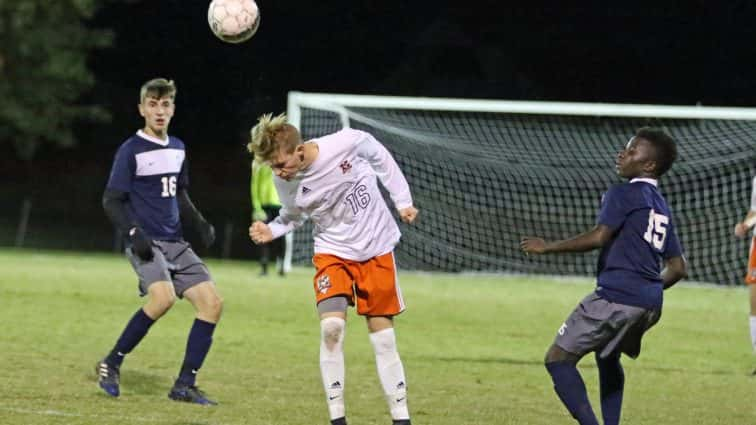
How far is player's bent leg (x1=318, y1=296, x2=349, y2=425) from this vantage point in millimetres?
7031

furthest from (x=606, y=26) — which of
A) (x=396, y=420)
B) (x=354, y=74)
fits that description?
(x=396, y=420)

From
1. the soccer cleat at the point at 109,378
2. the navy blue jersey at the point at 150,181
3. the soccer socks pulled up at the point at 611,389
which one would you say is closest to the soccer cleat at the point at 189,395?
the soccer cleat at the point at 109,378

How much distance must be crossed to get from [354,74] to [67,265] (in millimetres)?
22701

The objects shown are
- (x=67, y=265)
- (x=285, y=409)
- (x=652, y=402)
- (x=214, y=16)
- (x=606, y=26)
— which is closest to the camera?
(x=285, y=409)

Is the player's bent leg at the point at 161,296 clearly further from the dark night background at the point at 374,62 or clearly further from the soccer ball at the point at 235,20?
the dark night background at the point at 374,62

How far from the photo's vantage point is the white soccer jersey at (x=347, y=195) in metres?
7.17

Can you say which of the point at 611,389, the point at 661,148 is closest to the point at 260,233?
the point at 611,389

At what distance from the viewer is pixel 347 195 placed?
23.7 feet

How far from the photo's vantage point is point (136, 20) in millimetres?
45188

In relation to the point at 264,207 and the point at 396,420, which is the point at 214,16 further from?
the point at 264,207

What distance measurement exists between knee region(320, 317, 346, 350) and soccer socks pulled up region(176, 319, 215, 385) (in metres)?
1.84

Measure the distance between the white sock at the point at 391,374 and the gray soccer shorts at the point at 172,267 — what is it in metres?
2.14

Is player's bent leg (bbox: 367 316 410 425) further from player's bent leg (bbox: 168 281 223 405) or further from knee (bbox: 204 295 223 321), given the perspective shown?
knee (bbox: 204 295 223 321)

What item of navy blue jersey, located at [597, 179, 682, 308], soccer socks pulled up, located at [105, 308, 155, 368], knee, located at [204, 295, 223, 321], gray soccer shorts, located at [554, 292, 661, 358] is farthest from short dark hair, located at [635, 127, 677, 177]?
soccer socks pulled up, located at [105, 308, 155, 368]
